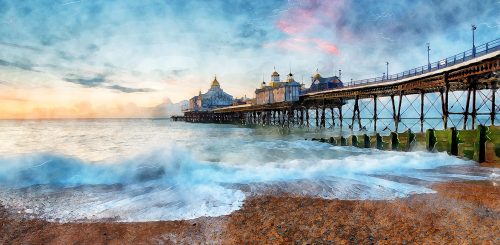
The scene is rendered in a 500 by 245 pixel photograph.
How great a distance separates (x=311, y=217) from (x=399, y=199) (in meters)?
2.62

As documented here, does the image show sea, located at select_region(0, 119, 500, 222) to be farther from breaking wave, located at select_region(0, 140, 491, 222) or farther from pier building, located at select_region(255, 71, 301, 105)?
pier building, located at select_region(255, 71, 301, 105)

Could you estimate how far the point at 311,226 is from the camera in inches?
224

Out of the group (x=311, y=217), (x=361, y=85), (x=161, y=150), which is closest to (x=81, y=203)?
(x=311, y=217)

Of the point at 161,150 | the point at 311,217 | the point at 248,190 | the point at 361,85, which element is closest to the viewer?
the point at 311,217

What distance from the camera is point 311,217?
6.19 meters

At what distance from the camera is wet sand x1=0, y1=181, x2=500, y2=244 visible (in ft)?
16.9

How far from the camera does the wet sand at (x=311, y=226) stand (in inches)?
203

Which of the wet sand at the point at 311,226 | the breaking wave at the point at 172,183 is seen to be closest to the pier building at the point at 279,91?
the breaking wave at the point at 172,183

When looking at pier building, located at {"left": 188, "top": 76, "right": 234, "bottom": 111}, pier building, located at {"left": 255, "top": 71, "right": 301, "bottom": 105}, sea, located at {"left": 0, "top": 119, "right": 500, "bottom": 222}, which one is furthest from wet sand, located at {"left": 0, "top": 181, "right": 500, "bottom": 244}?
pier building, located at {"left": 188, "top": 76, "right": 234, "bottom": 111}

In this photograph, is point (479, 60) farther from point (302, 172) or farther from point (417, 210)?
point (417, 210)

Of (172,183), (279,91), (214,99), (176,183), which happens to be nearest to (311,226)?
(176,183)

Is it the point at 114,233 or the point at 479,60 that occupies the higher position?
the point at 479,60

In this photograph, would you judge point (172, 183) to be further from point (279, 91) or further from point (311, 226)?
point (279, 91)

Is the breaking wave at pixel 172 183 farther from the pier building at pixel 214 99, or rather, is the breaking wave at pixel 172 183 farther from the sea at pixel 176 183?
the pier building at pixel 214 99
